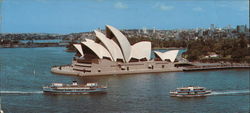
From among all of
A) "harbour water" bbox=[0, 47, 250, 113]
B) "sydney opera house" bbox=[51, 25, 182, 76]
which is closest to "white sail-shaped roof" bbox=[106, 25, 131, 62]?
"sydney opera house" bbox=[51, 25, 182, 76]

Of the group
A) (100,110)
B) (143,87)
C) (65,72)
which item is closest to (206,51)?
(65,72)

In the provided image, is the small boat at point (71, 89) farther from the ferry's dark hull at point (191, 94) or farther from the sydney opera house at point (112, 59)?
the sydney opera house at point (112, 59)

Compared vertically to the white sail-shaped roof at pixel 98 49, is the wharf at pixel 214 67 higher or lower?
lower

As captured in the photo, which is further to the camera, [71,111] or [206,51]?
[206,51]

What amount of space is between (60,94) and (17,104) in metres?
3.72

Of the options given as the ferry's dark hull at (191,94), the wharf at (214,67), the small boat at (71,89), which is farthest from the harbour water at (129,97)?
the wharf at (214,67)

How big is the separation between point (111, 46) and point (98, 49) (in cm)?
137

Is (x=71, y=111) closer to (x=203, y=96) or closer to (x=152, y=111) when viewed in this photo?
(x=152, y=111)

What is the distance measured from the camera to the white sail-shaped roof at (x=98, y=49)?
111 feet

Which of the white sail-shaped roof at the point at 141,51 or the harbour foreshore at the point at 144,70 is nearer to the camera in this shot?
the harbour foreshore at the point at 144,70

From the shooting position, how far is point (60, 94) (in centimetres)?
2314

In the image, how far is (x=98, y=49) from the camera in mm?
34312

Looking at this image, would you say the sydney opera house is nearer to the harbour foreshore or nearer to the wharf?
the harbour foreshore

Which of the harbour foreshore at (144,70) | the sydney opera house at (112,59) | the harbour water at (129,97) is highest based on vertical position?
the sydney opera house at (112,59)
